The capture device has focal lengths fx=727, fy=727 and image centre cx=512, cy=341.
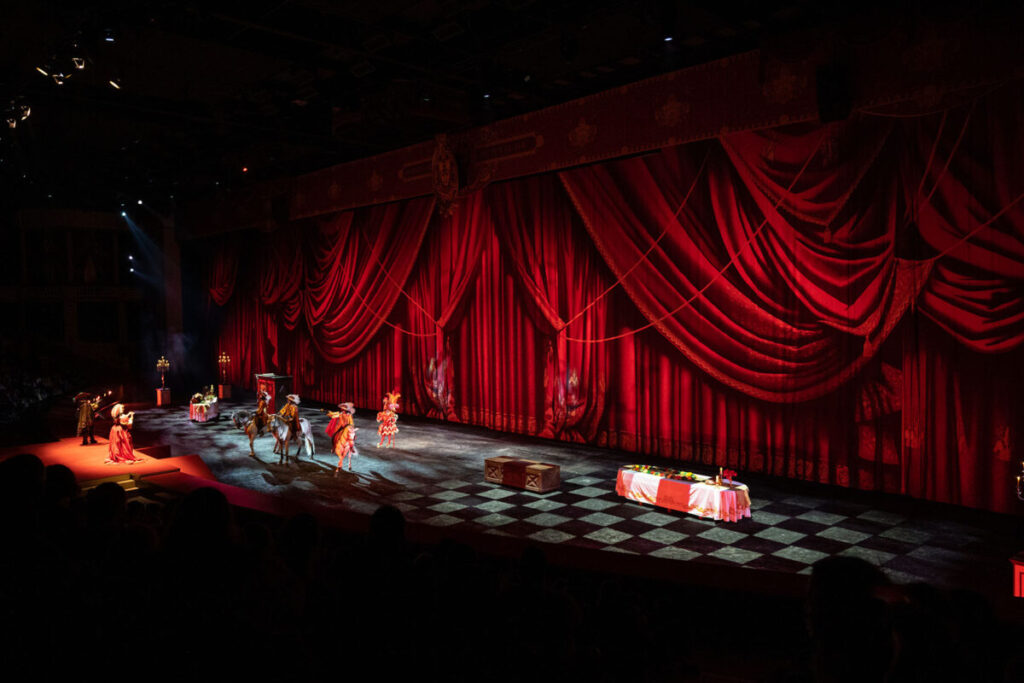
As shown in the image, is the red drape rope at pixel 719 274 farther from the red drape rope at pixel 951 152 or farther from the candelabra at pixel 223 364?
the candelabra at pixel 223 364

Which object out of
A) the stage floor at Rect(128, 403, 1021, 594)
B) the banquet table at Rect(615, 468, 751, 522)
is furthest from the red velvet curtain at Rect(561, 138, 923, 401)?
the banquet table at Rect(615, 468, 751, 522)

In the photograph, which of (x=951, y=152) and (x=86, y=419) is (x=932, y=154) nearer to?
(x=951, y=152)

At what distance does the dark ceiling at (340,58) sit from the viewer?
6.93 metres

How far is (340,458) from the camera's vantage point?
8789 mm

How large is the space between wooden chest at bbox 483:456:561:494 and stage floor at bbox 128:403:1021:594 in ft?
0.32

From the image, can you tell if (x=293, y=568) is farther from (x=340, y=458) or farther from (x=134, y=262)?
(x=134, y=262)

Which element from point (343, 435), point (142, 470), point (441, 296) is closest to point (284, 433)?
point (343, 435)

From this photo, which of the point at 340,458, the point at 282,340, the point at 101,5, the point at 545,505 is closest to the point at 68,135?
the point at 282,340

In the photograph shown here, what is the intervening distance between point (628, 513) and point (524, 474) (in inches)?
52.4

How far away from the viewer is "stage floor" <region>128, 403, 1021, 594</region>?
5.61m

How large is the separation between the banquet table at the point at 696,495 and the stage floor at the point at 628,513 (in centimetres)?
9

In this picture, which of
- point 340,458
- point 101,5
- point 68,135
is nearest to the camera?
point 101,5

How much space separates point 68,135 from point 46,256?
236 inches

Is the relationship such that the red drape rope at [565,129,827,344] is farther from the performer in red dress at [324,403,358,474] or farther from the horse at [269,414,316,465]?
the horse at [269,414,316,465]
